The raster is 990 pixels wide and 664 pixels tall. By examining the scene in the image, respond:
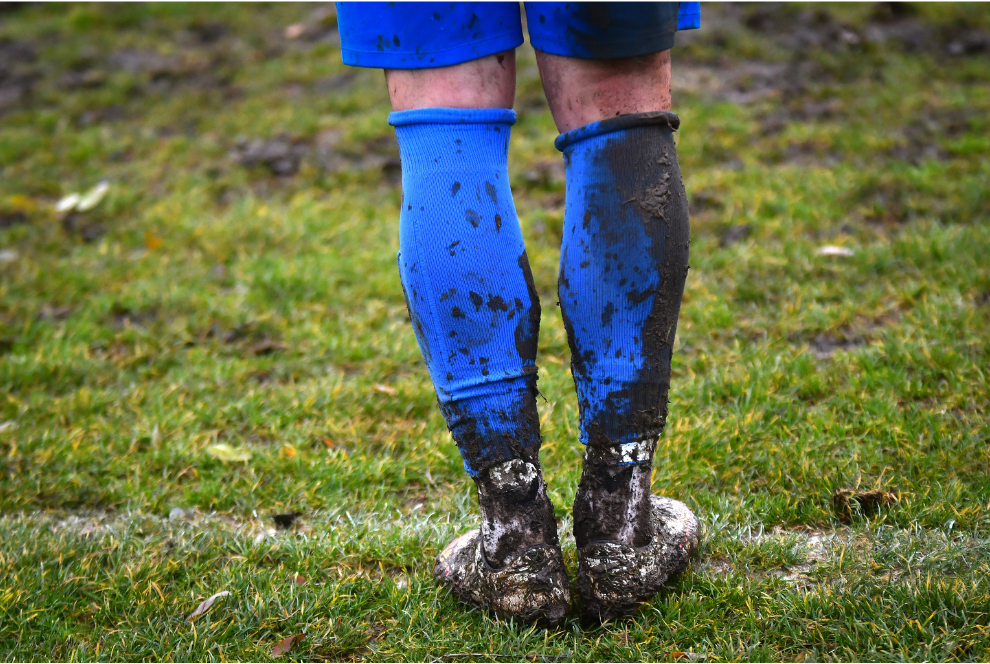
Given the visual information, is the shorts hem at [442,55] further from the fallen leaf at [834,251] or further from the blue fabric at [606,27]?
the fallen leaf at [834,251]

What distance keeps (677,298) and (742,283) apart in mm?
1707

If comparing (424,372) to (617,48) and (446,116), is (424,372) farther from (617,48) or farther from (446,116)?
(617,48)

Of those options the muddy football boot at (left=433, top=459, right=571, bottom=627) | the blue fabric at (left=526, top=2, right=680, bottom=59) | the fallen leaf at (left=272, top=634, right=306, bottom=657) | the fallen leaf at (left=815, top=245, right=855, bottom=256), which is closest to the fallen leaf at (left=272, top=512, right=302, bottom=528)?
the fallen leaf at (left=272, top=634, right=306, bottom=657)

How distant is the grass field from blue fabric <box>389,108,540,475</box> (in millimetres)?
413

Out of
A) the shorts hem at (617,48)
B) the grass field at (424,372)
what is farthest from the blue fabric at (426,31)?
the grass field at (424,372)

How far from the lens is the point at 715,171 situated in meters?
3.98

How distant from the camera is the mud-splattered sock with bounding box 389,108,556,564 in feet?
4.47

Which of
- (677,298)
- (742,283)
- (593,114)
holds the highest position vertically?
(593,114)

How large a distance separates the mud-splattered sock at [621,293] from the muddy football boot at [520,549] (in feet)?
0.29

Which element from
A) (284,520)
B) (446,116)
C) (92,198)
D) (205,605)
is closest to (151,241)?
(92,198)

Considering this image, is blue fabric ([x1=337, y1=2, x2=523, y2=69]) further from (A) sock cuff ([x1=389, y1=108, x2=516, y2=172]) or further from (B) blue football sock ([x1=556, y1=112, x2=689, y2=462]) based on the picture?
(B) blue football sock ([x1=556, y1=112, x2=689, y2=462])

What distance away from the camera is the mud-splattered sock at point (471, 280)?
1363mm

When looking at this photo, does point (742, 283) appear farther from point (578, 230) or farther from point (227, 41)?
point (227, 41)

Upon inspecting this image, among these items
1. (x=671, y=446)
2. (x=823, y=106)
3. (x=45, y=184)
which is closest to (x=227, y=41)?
(x=45, y=184)
